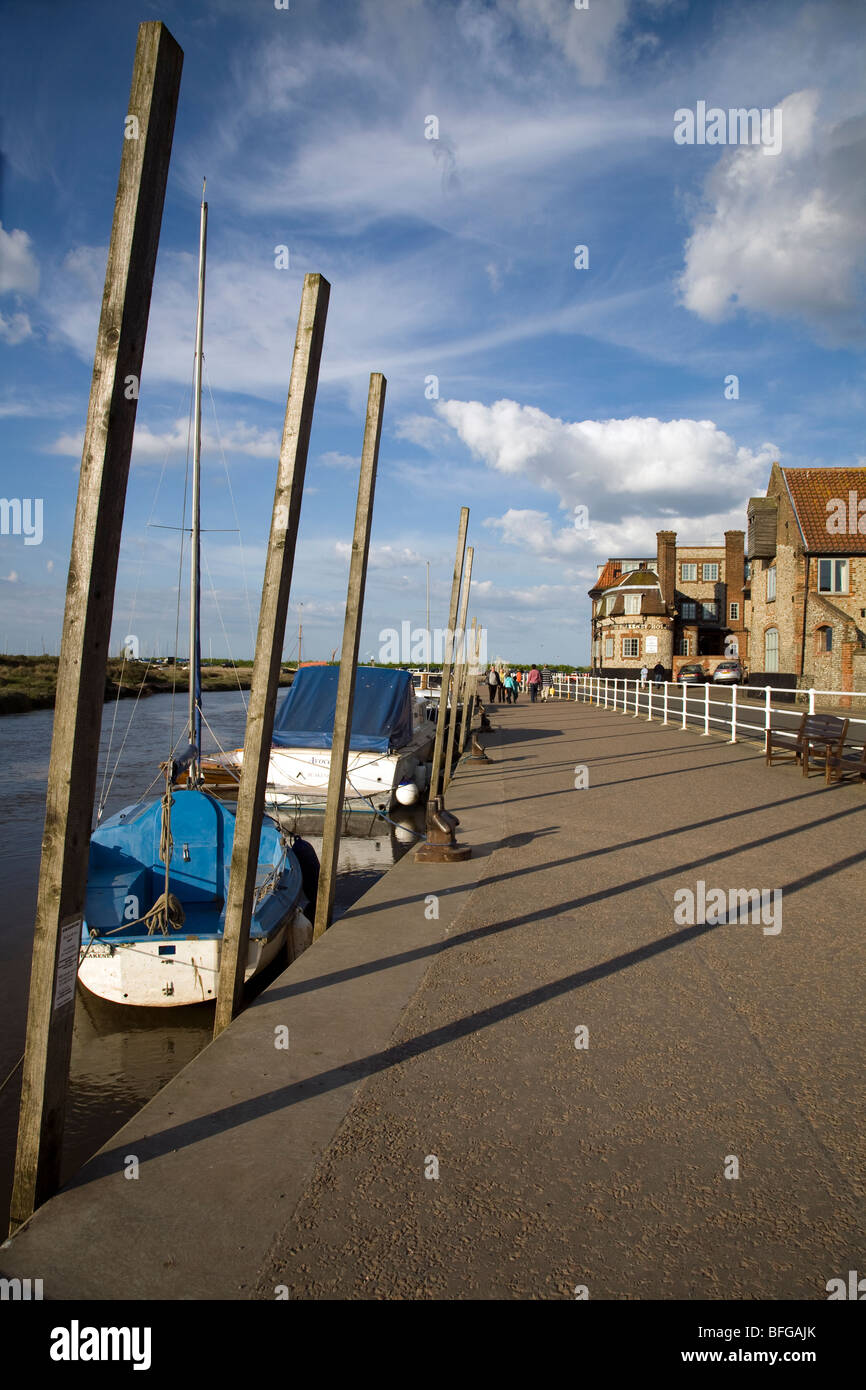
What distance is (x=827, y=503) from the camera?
41125 mm

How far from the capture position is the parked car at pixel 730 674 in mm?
50875

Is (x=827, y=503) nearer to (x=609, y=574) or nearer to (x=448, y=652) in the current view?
(x=448, y=652)

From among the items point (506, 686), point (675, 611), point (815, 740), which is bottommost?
point (815, 740)

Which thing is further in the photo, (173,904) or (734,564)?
(734,564)

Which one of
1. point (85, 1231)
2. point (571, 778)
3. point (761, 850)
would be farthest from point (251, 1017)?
point (571, 778)

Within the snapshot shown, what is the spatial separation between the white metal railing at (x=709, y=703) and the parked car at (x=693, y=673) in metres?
10.1

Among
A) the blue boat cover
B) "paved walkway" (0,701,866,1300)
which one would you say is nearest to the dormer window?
the blue boat cover

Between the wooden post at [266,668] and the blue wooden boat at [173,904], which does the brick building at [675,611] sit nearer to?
the blue wooden boat at [173,904]

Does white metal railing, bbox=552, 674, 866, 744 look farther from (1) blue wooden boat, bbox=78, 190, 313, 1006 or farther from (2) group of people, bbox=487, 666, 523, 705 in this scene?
(1) blue wooden boat, bbox=78, 190, 313, 1006

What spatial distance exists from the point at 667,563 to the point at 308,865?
60957 millimetres

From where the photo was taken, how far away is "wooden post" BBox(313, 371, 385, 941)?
683 centimetres

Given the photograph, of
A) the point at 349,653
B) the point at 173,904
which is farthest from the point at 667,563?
the point at 173,904

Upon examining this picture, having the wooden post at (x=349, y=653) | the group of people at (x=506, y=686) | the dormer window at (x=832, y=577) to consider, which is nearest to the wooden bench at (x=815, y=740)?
the wooden post at (x=349, y=653)
